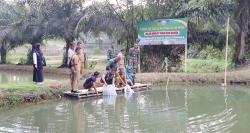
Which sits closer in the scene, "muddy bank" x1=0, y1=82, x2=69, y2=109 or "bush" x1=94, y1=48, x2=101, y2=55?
"muddy bank" x1=0, y1=82, x2=69, y2=109

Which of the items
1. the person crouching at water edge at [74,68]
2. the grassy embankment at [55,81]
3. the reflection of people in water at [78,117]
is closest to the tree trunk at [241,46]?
the grassy embankment at [55,81]

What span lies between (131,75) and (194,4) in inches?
193

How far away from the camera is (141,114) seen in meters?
9.06

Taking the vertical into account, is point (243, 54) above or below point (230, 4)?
below

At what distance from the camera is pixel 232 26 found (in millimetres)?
17047

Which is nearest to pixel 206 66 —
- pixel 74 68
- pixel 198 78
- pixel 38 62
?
pixel 198 78

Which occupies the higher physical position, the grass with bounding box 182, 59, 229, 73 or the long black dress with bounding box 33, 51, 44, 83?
the long black dress with bounding box 33, 51, 44, 83

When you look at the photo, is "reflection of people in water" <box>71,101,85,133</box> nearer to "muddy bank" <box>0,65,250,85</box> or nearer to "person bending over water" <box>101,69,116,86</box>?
"person bending over water" <box>101,69,116,86</box>

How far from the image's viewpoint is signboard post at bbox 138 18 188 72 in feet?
53.4

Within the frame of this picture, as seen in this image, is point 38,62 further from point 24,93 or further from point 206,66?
point 206,66

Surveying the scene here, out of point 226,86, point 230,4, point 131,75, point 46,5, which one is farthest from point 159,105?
point 46,5

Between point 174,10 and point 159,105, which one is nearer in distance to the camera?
point 159,105

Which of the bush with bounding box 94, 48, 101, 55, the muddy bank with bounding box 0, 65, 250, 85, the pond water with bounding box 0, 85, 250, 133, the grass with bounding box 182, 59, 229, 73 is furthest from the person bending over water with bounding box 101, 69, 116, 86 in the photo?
the bush with bounding box 94, 48, 101, 55

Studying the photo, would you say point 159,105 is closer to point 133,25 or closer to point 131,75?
point 131,75
